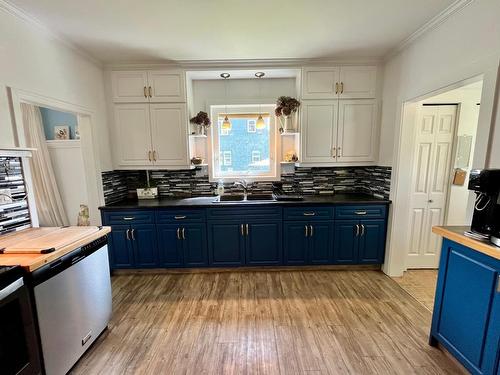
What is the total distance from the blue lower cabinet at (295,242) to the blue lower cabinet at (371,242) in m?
0.70

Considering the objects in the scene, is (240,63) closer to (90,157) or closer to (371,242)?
(90,157)

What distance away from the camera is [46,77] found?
2057 millimetres

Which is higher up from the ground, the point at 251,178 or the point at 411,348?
the point at 251,178

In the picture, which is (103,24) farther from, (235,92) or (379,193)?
(379,193)

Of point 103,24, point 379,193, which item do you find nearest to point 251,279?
point 379,193

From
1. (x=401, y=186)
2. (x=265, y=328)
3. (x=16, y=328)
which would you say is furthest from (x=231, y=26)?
(x=265, y=328)

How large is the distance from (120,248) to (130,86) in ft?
6.81

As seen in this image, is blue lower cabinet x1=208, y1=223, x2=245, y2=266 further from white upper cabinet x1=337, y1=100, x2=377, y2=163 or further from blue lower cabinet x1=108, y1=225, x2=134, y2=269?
white upper cabinet x1=337, y1=100, x2=377, y2=163

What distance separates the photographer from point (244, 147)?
11.0 ft

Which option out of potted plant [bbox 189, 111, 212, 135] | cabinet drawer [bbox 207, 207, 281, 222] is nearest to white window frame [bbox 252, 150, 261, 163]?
potted plant [bbox 189, 111, 212, 135]

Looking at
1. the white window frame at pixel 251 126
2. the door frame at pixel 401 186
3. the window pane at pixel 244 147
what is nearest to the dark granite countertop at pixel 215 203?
the door frame at pixel 401 186

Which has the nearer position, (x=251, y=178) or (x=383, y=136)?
(x=383, y=136)

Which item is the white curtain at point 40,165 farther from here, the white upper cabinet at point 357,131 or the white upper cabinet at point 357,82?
the white upper cabinet at point 357,82

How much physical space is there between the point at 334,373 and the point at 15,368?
1.92m
